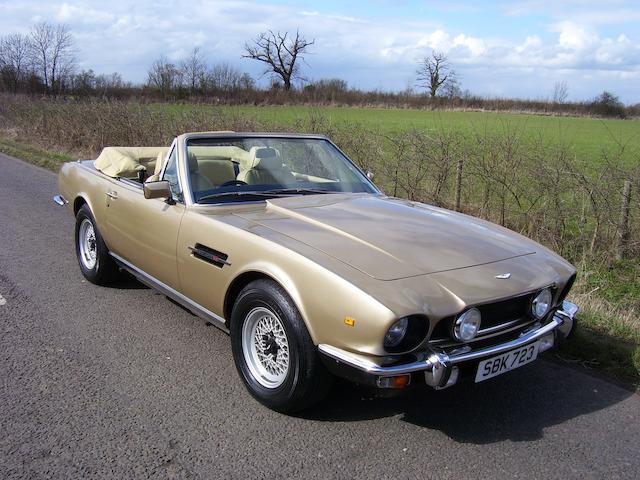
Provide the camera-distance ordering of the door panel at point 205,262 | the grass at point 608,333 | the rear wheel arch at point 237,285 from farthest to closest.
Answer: the grass at point 608,333
the door panel at point 205,262
the rear wheel arch at point 237,285

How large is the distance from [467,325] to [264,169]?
2.20m

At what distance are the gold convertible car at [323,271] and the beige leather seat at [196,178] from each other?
0.04 ft

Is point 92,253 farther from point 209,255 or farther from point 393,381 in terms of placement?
point 393,381

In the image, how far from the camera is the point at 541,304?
3199 millimetres

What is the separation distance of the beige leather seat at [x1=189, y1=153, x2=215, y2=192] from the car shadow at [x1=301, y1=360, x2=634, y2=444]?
67.2 inches

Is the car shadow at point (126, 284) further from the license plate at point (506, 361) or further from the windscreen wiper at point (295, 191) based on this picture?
the license plate at point (506, 361)

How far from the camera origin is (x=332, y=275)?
2.77m

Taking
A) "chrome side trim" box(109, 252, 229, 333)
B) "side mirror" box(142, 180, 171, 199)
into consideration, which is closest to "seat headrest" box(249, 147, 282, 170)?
"side mirror" box(142, 180, 171, 199)

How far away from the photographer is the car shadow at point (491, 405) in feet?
10.1

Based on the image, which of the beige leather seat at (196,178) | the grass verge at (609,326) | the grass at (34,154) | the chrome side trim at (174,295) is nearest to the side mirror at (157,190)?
the beige leather seat at (196,178)

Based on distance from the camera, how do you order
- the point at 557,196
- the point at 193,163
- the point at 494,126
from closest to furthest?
the point at 193,163 → the point at 557,196 → the point at 494,126

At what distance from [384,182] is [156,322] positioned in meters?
5.41

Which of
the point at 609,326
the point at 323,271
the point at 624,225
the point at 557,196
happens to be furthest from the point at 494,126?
the point at 323,271

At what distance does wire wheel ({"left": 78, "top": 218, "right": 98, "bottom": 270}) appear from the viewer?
17.8 ft
